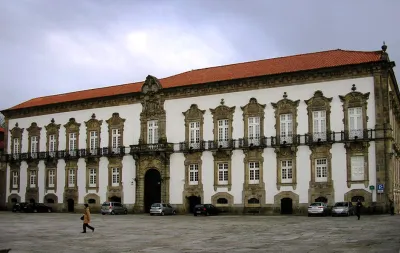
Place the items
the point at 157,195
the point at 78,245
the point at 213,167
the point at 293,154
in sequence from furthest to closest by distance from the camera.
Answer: the point at 157,195
the point at 213,167
the point at 293,154
the point at 78,245

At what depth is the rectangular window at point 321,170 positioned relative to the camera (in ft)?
155

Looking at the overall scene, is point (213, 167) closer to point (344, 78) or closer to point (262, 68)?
point (262, 68)

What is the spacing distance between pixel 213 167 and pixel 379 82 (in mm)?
16928

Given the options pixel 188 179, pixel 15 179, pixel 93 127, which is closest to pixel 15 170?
pixel 15 179

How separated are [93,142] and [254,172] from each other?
779 inches

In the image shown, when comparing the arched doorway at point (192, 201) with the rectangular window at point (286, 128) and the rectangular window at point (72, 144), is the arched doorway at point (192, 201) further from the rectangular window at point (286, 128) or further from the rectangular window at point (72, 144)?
the rectangular window at point (72, 144)

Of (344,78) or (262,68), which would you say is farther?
(262,68)

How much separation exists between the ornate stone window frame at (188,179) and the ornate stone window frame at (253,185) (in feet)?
15.5

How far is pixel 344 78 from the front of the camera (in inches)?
1855

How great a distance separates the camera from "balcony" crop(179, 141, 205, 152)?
53312mm

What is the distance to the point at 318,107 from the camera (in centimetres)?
4809

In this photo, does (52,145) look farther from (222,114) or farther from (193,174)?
(222,114)

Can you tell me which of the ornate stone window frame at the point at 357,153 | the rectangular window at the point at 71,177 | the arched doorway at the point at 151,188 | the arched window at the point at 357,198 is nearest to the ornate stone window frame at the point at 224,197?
the arched doorway at the point at 151,188

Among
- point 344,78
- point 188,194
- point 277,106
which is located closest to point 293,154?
point 277,106
